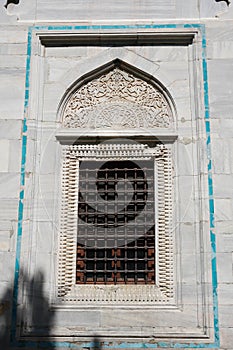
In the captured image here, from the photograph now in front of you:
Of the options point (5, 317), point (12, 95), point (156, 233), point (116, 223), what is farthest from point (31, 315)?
point (12, 95)

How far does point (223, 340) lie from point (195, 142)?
2.27 m

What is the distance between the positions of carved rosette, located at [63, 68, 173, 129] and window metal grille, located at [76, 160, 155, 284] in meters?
0.51

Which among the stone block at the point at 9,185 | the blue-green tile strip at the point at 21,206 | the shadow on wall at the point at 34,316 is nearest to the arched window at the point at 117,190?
the shadow on wall at the point at 34,316

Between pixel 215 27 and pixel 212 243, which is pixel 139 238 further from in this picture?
pixel 215 27

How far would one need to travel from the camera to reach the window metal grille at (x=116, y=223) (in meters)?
6.02

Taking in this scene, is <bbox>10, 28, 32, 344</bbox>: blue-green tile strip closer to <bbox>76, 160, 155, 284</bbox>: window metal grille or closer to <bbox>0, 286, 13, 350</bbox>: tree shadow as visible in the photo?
<bbox>0, 286, 13, 350</bbox>: tree shadow

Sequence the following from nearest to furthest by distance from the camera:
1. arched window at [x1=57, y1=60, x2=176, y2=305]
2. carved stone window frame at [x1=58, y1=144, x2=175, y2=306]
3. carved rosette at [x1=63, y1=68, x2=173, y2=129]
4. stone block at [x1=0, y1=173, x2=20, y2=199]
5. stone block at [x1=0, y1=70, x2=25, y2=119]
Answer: carved stone window frame at [x1=58, y1=144, x2=175, y2=306] → arched window at [x1=57, y1=60, x2=176, y2=305] → stone block at [x1=0, y1=173, x2=20, y2=199] → stone block at [x1=0, y1=70, x2=25, y2=119] → carved rosette at [x1=63, y1=68, x2=173, y2=129]

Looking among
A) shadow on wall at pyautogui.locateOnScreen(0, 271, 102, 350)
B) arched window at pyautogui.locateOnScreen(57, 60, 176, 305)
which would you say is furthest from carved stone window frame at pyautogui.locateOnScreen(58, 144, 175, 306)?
shadow on wall at pyautogui.locateOnScreen(0, 271, 102, 350)

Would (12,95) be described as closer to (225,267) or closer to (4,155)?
(4,155)

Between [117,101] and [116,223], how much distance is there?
1.57 meters

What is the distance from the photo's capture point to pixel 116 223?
6156 mm

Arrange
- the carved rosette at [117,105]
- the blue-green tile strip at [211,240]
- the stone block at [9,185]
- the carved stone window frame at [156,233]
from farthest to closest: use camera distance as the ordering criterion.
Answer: the carved rosette at [117,105] → the stone block at [9,185] → the carved stone window frame at [156,233] → the blue-green tile strip at [211,240]

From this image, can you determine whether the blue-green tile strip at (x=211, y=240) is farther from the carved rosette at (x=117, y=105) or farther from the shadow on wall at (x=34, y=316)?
the carved rosette at (x=117, y=105)

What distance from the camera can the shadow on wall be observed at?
5.53 m
